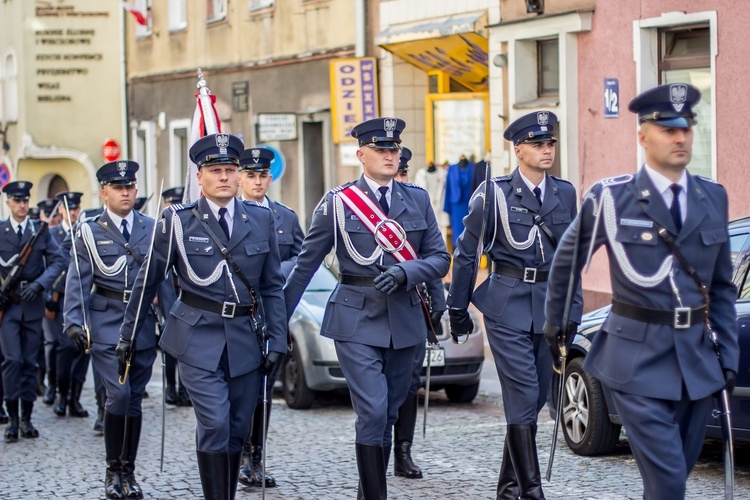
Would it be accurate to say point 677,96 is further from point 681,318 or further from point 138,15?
point 138,15

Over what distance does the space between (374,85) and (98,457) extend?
13342 millimetres

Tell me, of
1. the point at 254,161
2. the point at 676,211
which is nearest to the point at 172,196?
the point at 254,161

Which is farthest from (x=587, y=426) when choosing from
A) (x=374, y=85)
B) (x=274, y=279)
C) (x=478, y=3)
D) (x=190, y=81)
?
(x=190, y=81)

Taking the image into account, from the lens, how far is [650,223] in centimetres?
601

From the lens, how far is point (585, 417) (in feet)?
32.6

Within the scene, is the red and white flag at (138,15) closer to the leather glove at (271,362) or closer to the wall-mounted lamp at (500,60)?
the wall-mounted lamp at (500,60)

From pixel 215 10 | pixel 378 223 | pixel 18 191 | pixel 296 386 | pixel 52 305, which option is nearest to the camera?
pixel 378 223

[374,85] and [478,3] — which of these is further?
[374,85]

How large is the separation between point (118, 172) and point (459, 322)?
9.21 ft

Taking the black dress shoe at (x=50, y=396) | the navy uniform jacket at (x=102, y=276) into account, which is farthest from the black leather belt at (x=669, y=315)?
the black dress shoe at (x=50, y=396)

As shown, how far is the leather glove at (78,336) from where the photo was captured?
31.3 feet

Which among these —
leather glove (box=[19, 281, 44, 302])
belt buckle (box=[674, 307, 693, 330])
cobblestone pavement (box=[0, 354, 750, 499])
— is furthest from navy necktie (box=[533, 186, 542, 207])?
leather glove (box=[19, 281, 44, 302])

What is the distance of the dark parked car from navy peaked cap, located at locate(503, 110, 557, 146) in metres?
1.28

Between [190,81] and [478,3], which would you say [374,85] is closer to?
[478,3]
